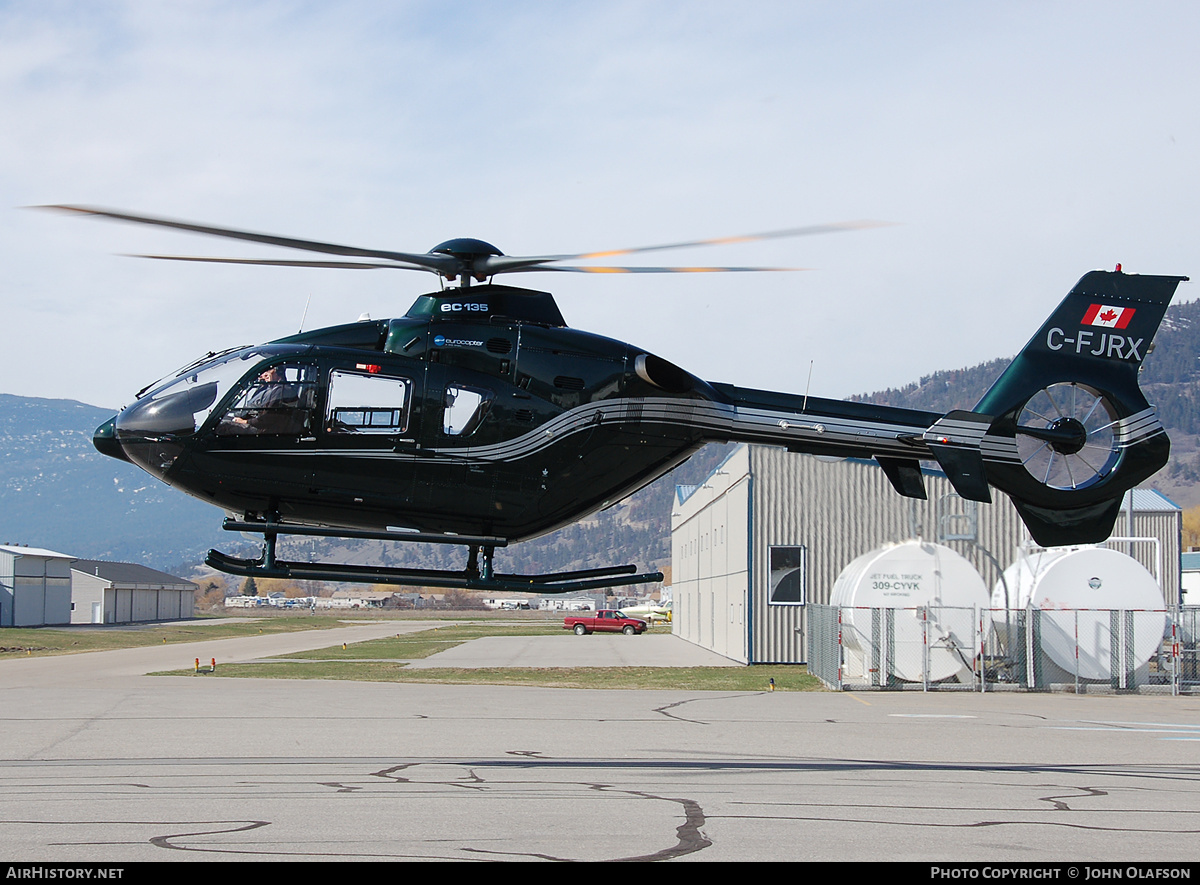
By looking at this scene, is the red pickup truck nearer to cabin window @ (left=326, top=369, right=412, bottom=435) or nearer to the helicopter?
the helicopter

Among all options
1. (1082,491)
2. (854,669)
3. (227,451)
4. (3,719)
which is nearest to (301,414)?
(227,451)

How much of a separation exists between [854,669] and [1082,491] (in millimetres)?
17357

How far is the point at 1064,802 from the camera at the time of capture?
11531 millimetres

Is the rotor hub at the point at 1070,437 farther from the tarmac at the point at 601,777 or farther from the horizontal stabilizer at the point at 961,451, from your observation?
the tarmac at the point at 601,777

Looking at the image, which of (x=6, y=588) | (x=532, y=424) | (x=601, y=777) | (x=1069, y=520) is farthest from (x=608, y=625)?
(x=532, y=424)

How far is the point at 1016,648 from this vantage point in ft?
92.9

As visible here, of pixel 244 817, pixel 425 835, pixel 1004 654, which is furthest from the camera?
pixel 1004 654

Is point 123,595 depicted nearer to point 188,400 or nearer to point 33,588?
point 33,588

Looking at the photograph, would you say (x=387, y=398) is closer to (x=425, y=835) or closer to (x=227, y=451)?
(x=227, y=451)

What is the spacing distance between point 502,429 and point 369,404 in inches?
58.0

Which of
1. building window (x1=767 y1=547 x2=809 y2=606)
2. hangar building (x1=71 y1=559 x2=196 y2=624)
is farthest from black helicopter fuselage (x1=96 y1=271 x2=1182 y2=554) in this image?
hangar building (x1=71 y1=559 x2=196 y2=624)

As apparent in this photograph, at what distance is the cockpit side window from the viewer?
1159 cm

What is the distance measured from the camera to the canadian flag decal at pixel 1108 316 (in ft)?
43.5

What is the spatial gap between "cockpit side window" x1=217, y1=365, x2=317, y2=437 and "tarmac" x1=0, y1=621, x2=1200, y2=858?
154 inches
